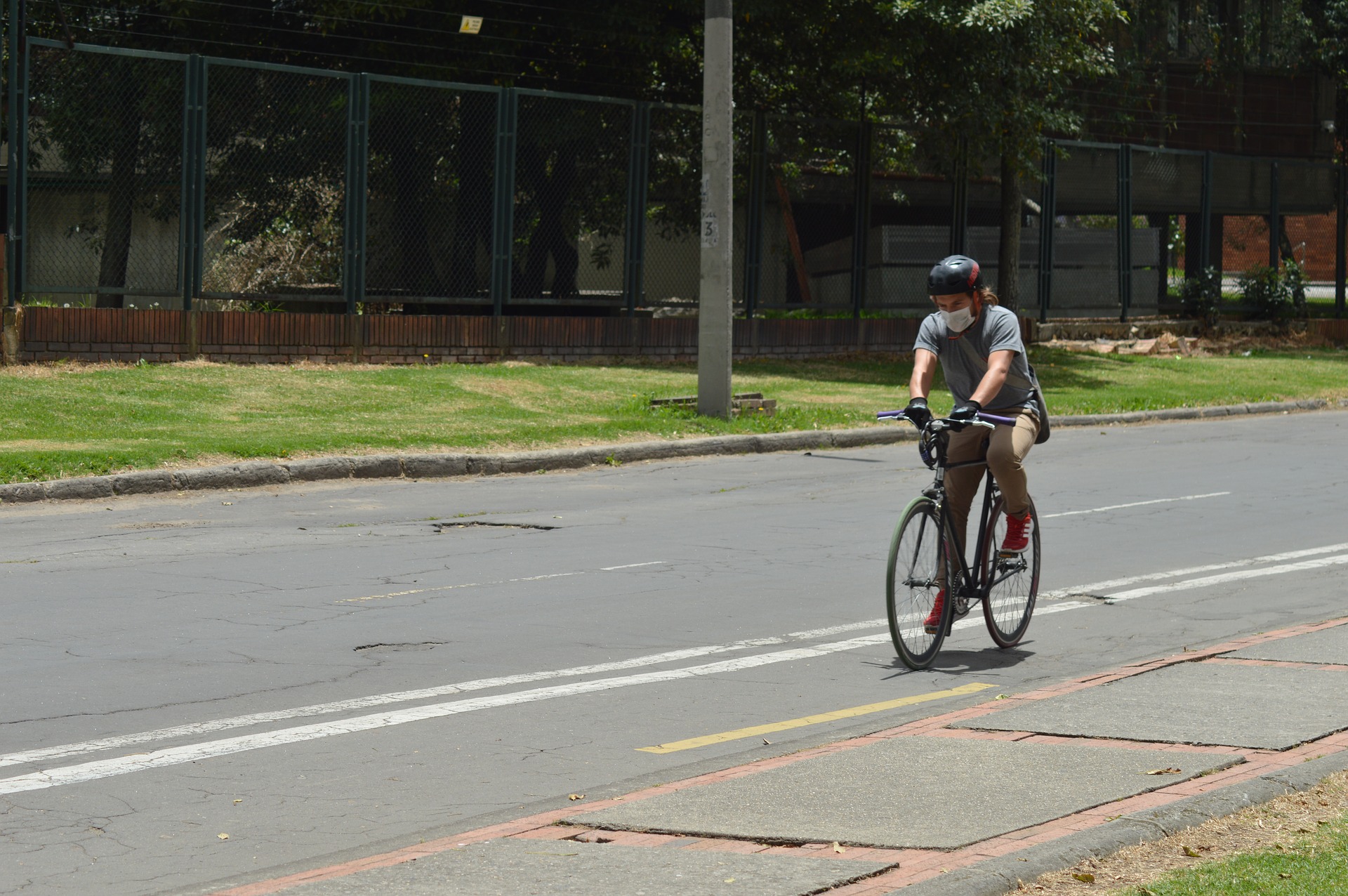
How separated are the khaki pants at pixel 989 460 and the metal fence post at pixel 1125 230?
22987 millimetres

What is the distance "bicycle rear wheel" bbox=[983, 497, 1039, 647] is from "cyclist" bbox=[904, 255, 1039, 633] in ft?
0.55

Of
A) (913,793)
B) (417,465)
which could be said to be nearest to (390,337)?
(417,465)

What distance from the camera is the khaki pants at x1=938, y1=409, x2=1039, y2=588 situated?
778 centimetres

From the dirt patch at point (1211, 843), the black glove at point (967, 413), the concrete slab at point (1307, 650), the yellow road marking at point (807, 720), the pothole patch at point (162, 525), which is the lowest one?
the yellow road marking at point (807, 720)

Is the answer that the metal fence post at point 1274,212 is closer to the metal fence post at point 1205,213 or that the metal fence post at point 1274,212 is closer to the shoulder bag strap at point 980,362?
the metal fence post at point 1205,213

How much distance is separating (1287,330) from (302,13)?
19.7 m

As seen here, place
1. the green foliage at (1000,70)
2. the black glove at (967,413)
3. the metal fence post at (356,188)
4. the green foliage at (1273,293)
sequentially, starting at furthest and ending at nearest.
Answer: the green foliage at (1273,293) < the green foliage at (1000,70) < the metal fence post at (356,188) < the black glove at (967,413)

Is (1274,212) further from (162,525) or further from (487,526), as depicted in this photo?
(162,525)

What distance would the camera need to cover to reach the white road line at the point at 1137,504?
41.2ft

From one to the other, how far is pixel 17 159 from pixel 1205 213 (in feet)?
73.8

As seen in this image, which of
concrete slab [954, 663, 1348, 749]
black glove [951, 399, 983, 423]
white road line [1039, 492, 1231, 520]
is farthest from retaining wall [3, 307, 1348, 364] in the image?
concrete slab [954, 663, 1348, 749]

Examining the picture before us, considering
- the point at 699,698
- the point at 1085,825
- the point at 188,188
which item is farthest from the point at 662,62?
the point at 1085,825

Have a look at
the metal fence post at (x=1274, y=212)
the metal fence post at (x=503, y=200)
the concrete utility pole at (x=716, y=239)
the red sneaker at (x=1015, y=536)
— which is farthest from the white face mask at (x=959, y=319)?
the metal fence post at (x=1274, y=212)

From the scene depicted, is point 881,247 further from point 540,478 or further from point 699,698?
point 699,698
